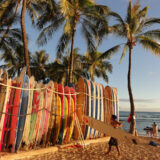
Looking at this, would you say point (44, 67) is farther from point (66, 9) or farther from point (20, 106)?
point (20, 106)

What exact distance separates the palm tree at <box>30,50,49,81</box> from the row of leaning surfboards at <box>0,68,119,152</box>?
56.6 feet

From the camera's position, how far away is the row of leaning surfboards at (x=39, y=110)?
4.30 metres

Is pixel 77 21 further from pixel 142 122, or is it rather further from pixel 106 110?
pixel 142 122

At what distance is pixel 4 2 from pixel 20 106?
9.65m

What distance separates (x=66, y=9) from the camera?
7.20 meters

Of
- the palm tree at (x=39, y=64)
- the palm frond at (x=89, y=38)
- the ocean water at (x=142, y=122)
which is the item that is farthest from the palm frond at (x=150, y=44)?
the palm tree at (x=39, y=64)

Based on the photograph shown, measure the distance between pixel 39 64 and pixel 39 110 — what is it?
20.8 metres

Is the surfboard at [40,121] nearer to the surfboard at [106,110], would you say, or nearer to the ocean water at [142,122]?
the surfboard at [106,110]

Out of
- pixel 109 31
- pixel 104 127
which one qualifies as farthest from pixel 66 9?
pixel 104 127

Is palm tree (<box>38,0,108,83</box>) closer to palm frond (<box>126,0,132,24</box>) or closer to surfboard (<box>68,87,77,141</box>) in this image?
palm frond (<box>126,0,132,24</box>)

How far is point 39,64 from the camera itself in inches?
970

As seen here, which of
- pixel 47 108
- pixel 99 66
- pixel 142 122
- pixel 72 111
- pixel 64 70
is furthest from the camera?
pixel 142 122

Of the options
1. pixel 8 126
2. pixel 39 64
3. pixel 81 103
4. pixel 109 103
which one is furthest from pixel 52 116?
pixel 39 64

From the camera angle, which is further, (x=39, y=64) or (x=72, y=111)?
(x=39, y=64)
